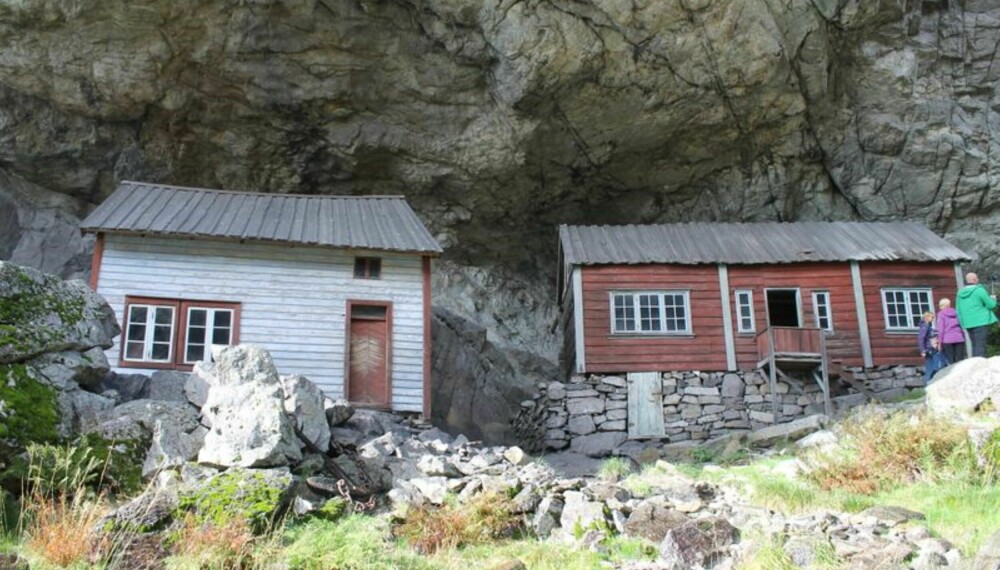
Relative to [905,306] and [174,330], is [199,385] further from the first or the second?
[905,306]

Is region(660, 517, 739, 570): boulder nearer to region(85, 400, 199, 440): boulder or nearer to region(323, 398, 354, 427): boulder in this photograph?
region(323, 398, 354, 427): boulder

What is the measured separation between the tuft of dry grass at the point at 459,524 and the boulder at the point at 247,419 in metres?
2.08

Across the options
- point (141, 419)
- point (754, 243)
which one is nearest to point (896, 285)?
point (754, 243)

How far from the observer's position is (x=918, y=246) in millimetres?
25750

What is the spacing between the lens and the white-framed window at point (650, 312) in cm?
2444

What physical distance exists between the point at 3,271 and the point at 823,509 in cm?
1181

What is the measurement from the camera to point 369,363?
20.4 metres

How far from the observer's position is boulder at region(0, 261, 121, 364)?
511 inches

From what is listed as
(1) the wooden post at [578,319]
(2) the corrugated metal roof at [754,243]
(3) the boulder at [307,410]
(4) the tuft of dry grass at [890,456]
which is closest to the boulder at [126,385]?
(3) the boulder at [307,410]

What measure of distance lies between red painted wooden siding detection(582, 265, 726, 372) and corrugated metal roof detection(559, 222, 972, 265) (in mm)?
344

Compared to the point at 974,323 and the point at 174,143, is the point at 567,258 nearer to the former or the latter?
the point at 974,323

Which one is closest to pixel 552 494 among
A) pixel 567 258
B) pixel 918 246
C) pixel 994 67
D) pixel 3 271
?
pixel 3 271

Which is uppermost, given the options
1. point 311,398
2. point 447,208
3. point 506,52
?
point 506,52

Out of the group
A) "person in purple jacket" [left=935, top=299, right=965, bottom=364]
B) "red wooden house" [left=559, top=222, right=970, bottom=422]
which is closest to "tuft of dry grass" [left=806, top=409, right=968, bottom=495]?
"person in purple jacket" [left=935, top=299, right=965, bottom=364]
